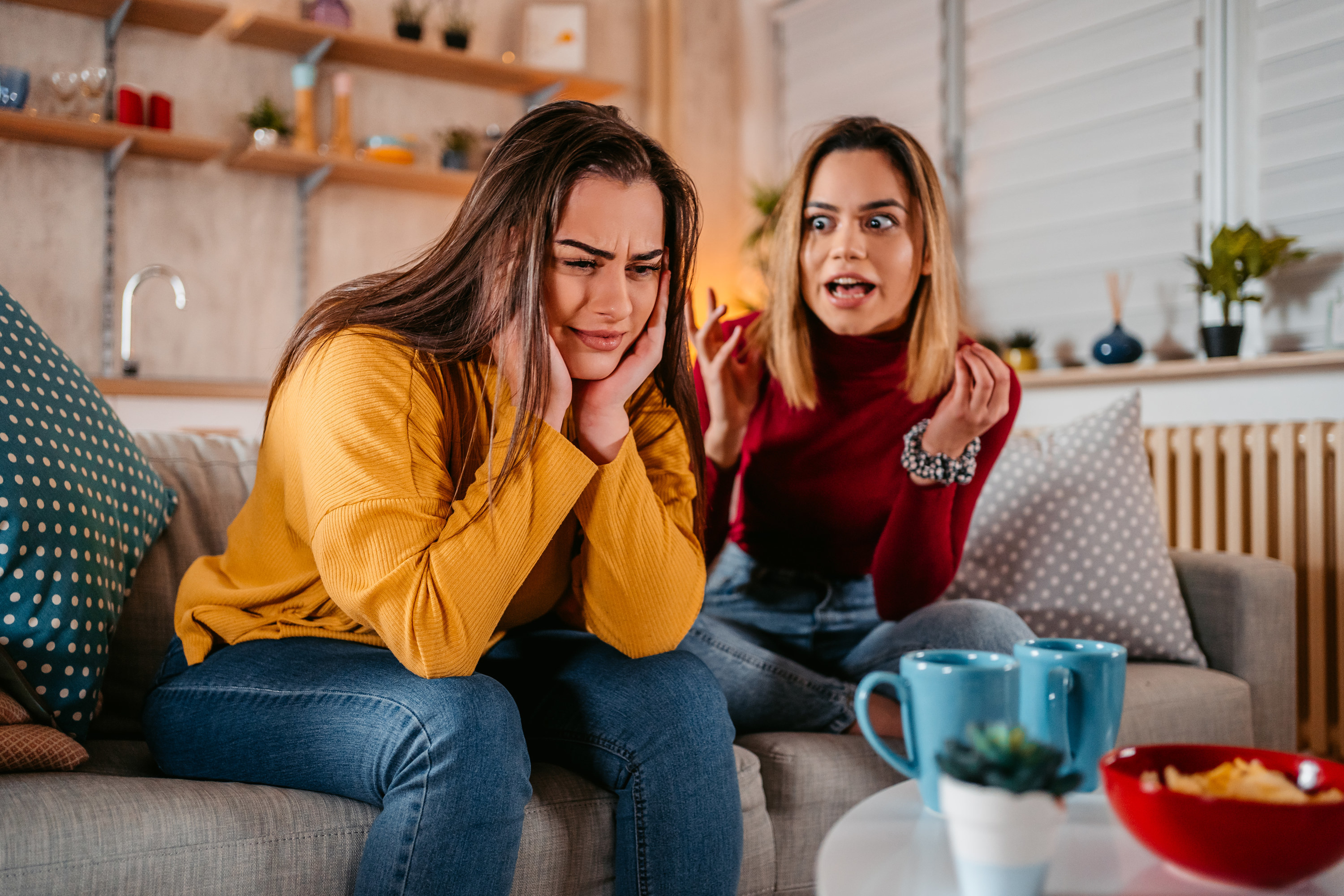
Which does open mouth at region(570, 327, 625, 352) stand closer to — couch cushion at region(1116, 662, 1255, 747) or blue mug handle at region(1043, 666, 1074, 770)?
blue mug handle at region(1043, 666, 1074, 770)

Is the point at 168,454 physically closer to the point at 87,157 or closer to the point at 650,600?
the point at 650,600

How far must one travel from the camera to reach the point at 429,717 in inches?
37.4

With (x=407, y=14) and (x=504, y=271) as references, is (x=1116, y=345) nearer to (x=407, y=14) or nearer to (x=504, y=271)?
(x=504, y=271)

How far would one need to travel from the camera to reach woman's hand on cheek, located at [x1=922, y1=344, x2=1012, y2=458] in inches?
55.7

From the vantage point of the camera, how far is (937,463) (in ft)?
4.81

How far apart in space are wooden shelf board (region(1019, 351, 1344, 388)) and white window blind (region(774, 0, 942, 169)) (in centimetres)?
93

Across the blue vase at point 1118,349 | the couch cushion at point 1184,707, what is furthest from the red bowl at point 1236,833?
the blue vase at point 1118,349

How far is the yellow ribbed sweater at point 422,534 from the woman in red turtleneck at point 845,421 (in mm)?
280

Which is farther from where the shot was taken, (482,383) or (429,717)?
(482,383)

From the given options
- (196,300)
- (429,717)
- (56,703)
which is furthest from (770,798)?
(196,300)

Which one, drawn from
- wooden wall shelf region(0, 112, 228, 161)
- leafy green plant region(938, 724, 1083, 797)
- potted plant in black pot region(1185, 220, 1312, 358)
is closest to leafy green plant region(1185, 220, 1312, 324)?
potted plant in black pot region(1185, 220, 1312, 358)

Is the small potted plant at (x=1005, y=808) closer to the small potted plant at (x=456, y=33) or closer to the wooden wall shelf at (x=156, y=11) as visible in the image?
the wooden wall shelf at (x=156, y=11)

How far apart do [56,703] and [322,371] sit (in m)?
0.45

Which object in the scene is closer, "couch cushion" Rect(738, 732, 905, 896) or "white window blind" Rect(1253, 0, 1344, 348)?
"couch cushion" Rect(738, 732, 905, 896)
